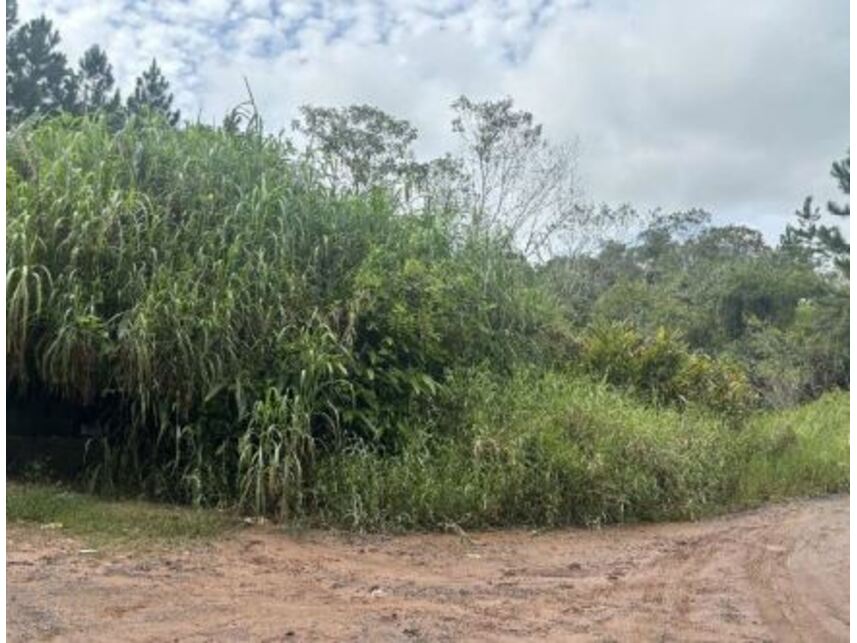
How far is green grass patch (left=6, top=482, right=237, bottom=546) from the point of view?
3782 mm

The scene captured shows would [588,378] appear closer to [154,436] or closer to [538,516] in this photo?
[538,516]

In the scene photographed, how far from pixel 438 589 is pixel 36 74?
2.89m

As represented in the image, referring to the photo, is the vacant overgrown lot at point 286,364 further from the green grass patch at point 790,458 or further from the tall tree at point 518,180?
the tall tree at point 518,180

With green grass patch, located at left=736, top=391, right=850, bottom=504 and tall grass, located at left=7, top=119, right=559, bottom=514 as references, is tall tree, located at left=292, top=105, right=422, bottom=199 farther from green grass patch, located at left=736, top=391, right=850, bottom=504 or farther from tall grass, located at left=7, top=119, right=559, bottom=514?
green grass patch, located at left=736, top=391, right=850, bottom=504

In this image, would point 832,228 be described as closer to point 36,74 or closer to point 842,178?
point 842,178

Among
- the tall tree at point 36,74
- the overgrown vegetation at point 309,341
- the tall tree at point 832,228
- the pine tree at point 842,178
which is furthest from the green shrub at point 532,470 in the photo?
the pine tree at point 842,178

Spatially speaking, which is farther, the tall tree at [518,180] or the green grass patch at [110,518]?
the tall tree at [518,180]

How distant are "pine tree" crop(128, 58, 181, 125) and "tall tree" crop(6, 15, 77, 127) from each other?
0.33m

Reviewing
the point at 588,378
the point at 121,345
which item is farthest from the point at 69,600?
the point at 588,378

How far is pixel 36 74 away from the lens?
4.04 m

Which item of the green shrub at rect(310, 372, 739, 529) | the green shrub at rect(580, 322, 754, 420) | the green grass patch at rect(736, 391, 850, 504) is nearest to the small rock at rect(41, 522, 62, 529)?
the green shrub at rect(310, 372, 739, 529)

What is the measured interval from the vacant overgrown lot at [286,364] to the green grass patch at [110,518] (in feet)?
0.24

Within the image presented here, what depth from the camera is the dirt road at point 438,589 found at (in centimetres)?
272

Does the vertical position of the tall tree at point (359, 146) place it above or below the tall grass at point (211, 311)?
above
